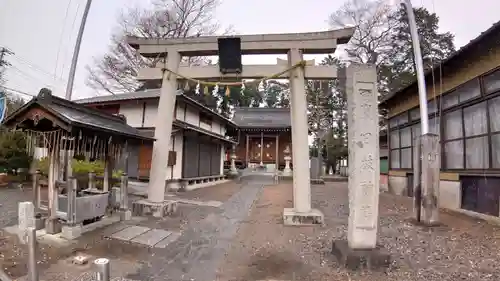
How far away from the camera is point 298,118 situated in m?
8.92

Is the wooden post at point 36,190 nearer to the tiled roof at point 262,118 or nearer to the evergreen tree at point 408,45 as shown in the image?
the tiled roof at point 262,118

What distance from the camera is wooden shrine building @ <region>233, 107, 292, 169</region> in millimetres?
30391

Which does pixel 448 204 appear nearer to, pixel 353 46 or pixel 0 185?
pixel 0 185

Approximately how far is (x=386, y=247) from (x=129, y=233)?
18.3 feet

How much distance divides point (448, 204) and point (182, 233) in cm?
940

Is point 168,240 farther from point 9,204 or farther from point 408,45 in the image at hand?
point 408,45

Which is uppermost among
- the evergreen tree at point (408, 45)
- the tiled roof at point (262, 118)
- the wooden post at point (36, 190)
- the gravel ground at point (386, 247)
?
the evergreen tree at point (408, 45)

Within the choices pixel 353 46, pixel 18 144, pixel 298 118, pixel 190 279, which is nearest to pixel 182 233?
pixel 190 279

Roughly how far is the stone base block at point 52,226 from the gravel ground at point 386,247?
3890 millimetres

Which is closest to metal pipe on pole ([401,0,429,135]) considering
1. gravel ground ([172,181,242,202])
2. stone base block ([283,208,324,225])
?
stone base block ([283,208,324,225])

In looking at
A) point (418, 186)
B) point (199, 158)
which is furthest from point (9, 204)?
point (418, 186)

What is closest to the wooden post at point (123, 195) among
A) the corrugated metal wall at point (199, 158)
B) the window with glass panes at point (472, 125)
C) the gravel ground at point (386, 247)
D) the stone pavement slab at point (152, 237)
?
the stone pavement slab at point (152, 237)

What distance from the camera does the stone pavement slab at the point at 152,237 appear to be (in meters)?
6.54

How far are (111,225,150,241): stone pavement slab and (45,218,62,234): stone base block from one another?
1.22 m
